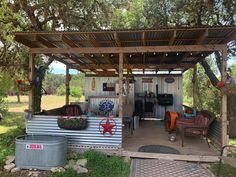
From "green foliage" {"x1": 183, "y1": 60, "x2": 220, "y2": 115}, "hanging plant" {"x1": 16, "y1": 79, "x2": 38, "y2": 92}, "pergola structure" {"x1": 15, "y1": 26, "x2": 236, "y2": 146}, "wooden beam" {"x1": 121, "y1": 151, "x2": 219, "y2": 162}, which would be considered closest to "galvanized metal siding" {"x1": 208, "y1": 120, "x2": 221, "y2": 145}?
"pergola structure" {"x1": 15, "y1": 26, "x2": 236, "y2": 146}

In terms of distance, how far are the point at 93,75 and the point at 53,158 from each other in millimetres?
7646

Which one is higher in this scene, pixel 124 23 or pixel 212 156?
pixel 124 23

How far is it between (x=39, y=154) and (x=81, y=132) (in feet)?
4.31

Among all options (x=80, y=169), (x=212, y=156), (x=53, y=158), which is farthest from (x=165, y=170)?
(x=53, y=158)

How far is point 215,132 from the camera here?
22.5ft

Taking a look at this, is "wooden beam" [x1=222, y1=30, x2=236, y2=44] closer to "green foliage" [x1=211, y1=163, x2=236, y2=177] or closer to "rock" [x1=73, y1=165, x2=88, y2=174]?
"green foliage" [x1=211, y1=163, x2=236, y2=177]

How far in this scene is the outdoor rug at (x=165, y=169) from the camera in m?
5.02

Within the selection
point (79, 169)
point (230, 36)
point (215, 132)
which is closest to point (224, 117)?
point (215, 132)

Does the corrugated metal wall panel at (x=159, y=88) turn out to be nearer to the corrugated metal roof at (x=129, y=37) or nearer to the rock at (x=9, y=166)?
the corrugated metal roof at (x=129, y=37)

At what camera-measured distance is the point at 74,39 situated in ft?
21.5

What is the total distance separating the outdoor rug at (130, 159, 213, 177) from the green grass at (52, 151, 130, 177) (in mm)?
234

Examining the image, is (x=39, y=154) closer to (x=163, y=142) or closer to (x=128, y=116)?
(x=163, y=142)

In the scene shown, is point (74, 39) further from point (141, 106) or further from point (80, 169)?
point (141, 106)

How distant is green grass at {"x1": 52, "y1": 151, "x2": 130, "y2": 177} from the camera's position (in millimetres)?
5012
